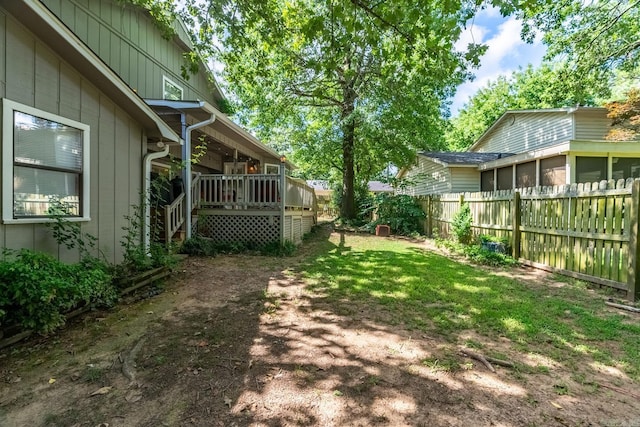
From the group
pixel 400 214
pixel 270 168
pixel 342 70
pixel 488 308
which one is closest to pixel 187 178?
pixel 488 308

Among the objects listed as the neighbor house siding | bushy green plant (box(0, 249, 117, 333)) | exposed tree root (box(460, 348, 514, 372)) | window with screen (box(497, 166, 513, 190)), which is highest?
the neighbor house siding

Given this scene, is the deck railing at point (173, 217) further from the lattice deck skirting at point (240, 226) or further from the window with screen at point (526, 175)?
the window with screen at point (526, 175)

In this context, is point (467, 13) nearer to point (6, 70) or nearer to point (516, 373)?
point (516, 373)

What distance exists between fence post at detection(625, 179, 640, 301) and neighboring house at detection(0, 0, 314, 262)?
22.7 feet

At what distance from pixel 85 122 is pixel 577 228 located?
8353mm

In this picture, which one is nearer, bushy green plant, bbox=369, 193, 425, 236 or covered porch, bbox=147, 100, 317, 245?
covered porch, bbox=147, 100, 317, 245

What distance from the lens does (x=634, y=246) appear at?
4699mm

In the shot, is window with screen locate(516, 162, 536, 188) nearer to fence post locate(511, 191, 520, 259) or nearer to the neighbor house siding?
fence post locate(511, 191, 520, 259)

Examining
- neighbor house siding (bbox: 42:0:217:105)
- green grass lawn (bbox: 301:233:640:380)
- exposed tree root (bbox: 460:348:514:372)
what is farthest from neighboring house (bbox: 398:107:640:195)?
neighbor house siding (bbox: 42:0:217:105)

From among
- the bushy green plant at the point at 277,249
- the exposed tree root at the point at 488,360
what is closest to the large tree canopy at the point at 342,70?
the exposed tree root at the point at 488,360

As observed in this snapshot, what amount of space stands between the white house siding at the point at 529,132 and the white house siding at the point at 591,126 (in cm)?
28

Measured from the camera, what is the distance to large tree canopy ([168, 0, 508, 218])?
4.76 meters

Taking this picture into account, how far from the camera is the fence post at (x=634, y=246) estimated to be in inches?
183

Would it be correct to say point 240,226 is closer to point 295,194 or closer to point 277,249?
point 277,249
